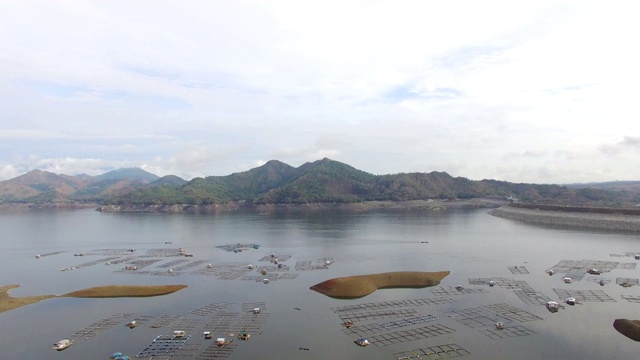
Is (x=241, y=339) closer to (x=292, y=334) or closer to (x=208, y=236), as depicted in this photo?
(x=292, y=334)

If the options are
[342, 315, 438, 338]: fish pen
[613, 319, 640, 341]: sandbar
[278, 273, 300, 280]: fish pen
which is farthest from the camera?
[278, 273, 300, 280]: fish pen

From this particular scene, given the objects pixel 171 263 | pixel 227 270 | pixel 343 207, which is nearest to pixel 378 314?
pixel 227 270

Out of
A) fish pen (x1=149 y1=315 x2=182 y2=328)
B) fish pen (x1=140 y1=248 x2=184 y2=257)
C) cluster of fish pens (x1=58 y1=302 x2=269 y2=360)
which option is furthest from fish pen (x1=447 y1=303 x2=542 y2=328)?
fish pen (x1=140 y1=248 x2=184 y2=257)

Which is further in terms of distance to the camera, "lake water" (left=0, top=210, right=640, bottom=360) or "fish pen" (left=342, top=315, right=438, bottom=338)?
"fish pen" (left=342, top=315, right=438, bottom=338)

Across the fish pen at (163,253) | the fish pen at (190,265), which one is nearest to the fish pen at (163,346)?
the fish pen at (190,265)

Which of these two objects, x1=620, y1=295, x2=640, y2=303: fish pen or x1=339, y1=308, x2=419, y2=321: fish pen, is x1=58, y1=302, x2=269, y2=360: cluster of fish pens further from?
x1=620, y1=295, x2=640, y2=303: fish pen

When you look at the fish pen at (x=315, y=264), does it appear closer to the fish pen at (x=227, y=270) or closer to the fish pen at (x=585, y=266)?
the fish pen at (x=227, y=270)
